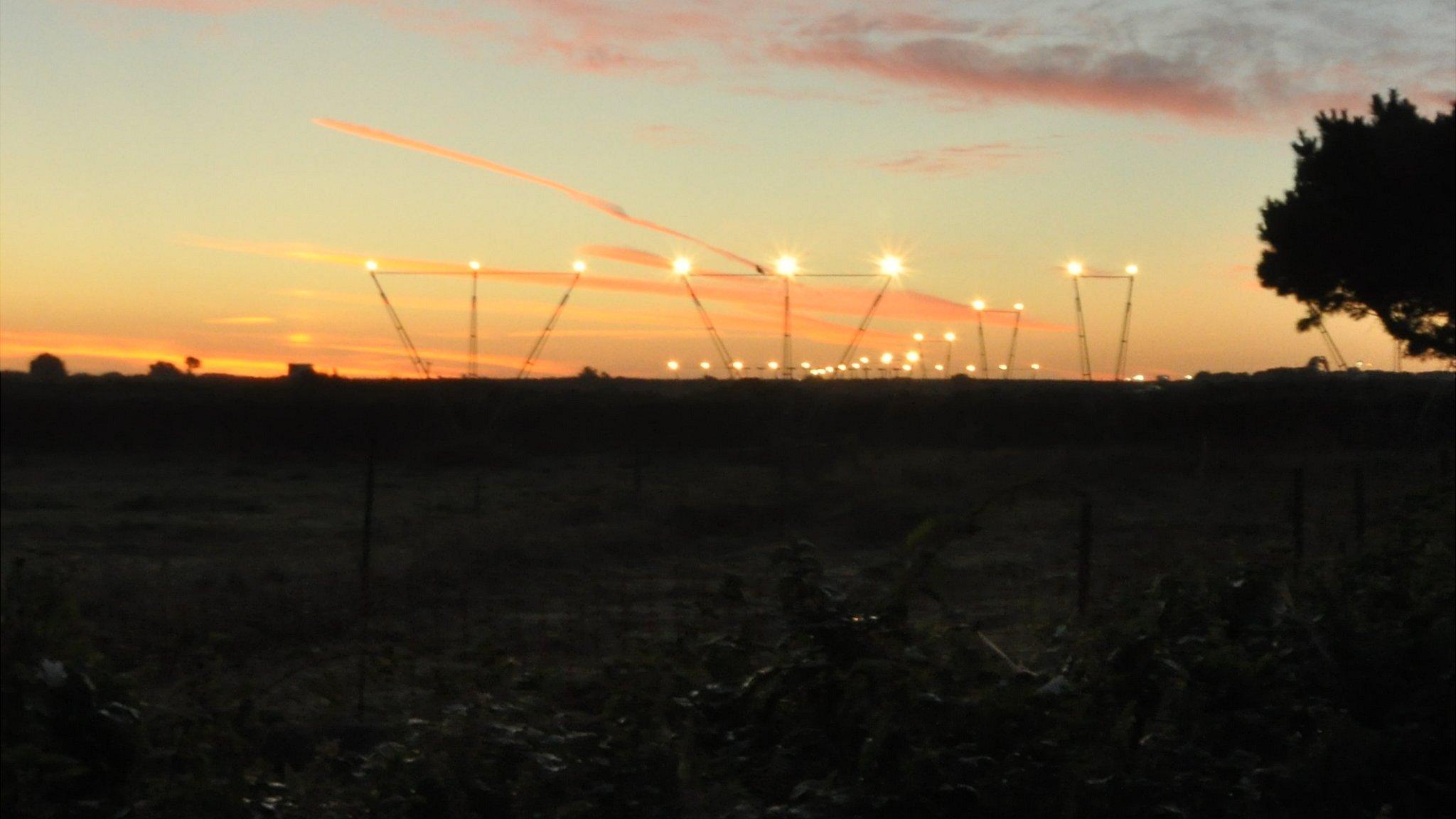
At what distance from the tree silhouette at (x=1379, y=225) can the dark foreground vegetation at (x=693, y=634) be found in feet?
9.52

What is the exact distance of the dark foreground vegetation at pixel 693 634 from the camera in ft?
15.1

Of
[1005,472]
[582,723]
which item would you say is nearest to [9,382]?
[582,723]

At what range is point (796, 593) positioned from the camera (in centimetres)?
523

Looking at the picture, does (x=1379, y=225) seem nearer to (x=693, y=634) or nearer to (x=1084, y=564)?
(x=1084, y=564)

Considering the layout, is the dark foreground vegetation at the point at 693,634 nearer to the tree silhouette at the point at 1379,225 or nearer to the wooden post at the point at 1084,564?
the wooden post at the point at 1084,564

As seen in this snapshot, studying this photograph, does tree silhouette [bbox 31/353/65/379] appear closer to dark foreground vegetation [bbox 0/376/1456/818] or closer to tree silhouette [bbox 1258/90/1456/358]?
dark foreground vegetation [bbox 0/376/1456/818]

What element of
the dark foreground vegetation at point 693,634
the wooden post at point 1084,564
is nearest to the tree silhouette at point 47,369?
the dark foreground vegetation at point 693,634

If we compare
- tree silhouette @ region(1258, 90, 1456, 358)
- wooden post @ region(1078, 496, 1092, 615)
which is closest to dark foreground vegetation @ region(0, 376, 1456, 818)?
wooden post @ region(1078, 496, 1092, 615)

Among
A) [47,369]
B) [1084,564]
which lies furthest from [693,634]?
[47,369]

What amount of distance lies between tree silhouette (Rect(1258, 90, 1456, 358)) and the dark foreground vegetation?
2.90 m

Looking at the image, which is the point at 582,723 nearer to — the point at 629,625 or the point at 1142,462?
the point at 629,625

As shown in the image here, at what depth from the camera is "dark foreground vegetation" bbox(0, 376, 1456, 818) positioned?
4617 millimetres

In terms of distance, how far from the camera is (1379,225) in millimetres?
26859

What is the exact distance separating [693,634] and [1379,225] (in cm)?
2523
